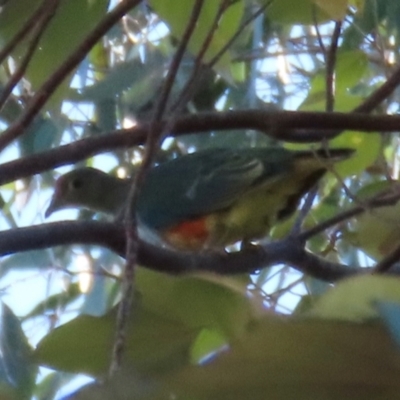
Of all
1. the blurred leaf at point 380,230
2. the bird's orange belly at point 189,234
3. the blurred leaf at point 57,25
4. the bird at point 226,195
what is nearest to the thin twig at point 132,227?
→ the blurred leaf at point 57,25

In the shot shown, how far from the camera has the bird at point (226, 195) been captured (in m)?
1.37

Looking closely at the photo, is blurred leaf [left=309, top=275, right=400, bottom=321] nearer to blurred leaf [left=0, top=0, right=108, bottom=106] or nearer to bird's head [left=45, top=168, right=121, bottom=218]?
blurred leaf [left=0, top=0, right=108, bottom=106]

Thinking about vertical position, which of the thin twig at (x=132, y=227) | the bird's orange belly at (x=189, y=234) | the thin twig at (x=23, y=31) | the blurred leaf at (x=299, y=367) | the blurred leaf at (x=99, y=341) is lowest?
the blurred leaf at (x=299, y=367)

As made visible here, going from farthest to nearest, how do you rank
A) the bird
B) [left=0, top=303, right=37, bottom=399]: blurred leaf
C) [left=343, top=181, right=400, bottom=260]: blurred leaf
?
the bird < [left=343, top=181, right=400, bottom=260]: blurred leaf < [left=0, top=303, right=37, bottom=399]: blurred leaf

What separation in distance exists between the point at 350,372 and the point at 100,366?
193 millimetres

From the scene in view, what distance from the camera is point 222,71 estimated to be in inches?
33.3

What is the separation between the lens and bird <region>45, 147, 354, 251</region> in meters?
1.37

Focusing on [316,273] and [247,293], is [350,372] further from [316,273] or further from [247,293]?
[316,273]

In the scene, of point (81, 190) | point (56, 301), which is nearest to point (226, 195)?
point (56, 301)

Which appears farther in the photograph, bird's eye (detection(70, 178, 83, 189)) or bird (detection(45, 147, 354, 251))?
bird's eye (detection(70, 178, 83, 189))

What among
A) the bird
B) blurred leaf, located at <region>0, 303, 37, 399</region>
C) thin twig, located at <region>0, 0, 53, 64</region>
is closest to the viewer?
blurred leaf, located at <region>0, 303, 37, 399</region>

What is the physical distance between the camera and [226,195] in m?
1.41

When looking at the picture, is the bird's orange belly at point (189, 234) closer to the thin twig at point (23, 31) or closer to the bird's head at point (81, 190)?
the bird's head at point (81, 190)

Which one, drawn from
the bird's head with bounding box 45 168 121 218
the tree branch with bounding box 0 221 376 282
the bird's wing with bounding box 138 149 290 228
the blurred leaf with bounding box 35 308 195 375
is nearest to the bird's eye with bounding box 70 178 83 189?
the bird's head with bounding box 45 168 121 218
